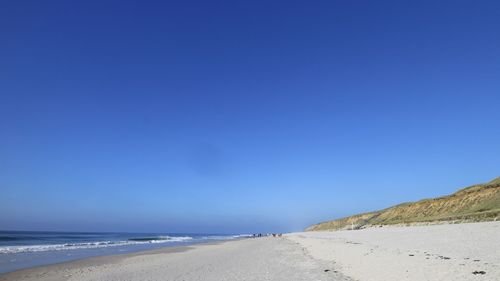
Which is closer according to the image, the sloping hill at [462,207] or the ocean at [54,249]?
the ocean at [54,249]

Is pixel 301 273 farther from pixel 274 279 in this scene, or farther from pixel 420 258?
A: pixel 420 258

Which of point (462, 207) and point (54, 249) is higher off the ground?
point (462, 207)

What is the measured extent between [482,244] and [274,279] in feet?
34.6

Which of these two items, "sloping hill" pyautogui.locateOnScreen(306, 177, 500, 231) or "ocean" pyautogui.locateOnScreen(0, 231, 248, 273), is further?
"sloping hill" pyautogui.locateOnScreen(306, 177, 500, 231)

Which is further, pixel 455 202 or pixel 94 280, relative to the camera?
pixel 455 202

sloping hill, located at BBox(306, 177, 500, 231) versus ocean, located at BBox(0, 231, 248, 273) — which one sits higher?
sloping hill, located at BBox(306, 177, 500, 231)

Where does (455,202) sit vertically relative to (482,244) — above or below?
above

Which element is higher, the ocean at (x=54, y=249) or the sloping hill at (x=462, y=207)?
the sloping hill at (x=462, y=207)

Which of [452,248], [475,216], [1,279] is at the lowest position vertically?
[1,279]

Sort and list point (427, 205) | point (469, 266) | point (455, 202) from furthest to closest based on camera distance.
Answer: point (427, 205), point (455, 202), point (469, 266)

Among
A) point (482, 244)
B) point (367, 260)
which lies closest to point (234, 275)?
point (367, 260)

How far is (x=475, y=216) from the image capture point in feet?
119

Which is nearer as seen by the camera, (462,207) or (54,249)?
(54,249)

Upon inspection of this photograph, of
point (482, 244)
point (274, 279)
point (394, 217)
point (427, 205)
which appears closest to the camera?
point (274, 279)
